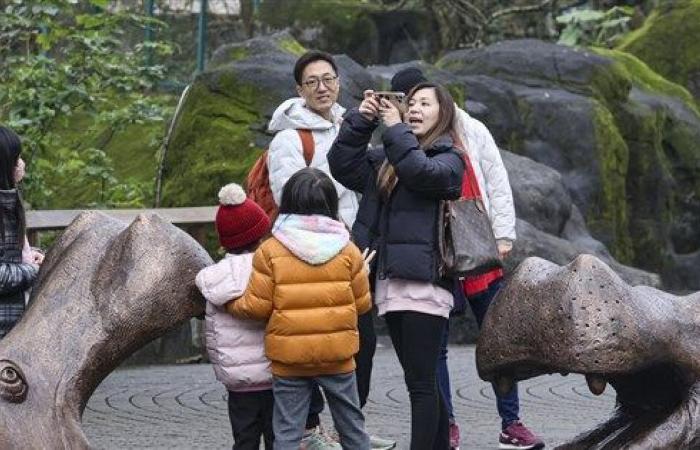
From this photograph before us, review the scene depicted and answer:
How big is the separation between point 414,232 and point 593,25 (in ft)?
51.6

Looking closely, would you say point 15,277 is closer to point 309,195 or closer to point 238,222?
point 238,222

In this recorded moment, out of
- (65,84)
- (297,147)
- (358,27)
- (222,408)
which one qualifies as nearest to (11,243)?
(297,147)

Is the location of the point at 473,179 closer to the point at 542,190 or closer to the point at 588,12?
the point at 542,190

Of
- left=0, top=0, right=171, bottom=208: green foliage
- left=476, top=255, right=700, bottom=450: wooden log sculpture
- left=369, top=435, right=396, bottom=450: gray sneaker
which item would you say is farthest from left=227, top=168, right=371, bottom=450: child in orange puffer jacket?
left=0, top=0, right=171, bottom=208: green foliage

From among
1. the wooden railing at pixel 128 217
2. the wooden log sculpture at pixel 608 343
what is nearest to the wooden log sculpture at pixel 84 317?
the wooden log sculpture at pixel 608 343

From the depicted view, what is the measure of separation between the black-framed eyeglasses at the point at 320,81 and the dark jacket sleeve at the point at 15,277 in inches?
75.1

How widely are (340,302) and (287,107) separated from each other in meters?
1.63

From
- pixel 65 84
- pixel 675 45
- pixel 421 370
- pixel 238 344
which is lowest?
pixel 675 45

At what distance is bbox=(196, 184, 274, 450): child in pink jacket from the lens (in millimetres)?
6086

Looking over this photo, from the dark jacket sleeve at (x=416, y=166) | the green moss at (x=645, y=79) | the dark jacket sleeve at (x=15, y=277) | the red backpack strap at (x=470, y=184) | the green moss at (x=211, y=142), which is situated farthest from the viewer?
the green moss at (x=645, y=79)

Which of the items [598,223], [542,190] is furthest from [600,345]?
[598,223]

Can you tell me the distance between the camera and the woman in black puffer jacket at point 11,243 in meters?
6.11

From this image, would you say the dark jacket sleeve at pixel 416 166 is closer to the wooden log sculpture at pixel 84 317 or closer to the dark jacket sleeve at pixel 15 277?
the wooden log sculpture at pixel 84 317

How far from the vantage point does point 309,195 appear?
634cm
